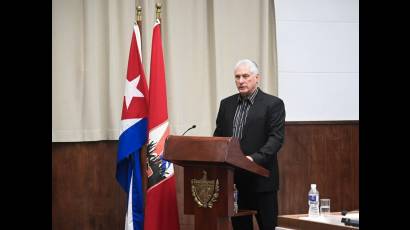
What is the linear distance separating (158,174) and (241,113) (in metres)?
0.77

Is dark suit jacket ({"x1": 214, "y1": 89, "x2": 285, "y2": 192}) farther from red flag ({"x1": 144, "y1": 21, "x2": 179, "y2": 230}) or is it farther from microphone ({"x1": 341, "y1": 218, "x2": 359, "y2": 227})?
microphone ({"x1": 341, "y1": 218, "x2": 359, "y2": 227})

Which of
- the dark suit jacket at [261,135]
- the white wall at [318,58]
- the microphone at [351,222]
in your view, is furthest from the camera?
the white wall at [318,58]

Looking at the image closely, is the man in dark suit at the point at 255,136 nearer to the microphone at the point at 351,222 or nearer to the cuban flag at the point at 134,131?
the cuban flag at the point at 134,131

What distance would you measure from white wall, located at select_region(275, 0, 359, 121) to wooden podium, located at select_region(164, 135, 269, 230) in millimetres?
2038

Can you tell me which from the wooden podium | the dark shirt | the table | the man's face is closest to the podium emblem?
the wooden podium

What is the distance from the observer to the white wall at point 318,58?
586 centimetres

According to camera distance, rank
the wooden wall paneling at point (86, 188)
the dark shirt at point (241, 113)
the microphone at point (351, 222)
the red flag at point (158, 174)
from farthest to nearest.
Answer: the wooden wall paneling at point (86, 188)
the red flag at point (158, 174)
the dark shirt at point (241, 113)
the microphone at point (351, 222)

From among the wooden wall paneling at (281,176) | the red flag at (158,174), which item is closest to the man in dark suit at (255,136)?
the red flag at (158,174)

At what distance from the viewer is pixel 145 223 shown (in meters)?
4.56

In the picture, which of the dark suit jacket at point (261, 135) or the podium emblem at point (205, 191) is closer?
the podium emblem at point (205, 191)

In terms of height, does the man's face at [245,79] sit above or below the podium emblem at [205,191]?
above
